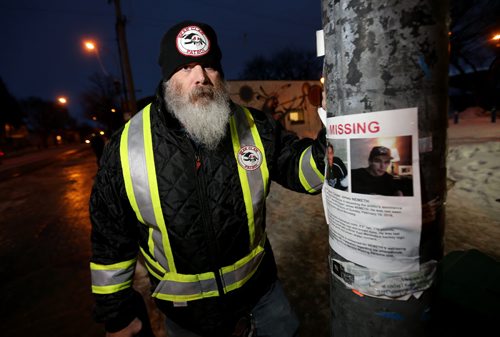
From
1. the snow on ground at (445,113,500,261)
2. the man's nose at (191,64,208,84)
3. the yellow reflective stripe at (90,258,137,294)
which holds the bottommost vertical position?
the snow on ground at (445,113,500,261)

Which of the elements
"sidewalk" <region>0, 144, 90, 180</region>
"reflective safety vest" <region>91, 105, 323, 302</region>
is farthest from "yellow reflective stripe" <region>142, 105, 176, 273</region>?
"sidewalk" <region>0, 144, 90, 180</region>

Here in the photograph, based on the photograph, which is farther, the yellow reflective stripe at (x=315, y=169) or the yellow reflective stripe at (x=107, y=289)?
the yellow reflective stripe at (x=107, y=289)

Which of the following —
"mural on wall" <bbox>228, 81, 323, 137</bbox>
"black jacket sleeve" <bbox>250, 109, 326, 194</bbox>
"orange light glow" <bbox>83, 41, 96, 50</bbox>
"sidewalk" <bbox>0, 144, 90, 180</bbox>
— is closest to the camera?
"black jacket sleeve" <bbox>250, 109, 326, 194</bbox>

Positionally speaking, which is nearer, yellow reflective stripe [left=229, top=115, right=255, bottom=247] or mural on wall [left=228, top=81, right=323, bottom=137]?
yellow reflective stripe [left=229, top=115, right=255, bottom=247]

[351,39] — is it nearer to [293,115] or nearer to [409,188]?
[409,188]

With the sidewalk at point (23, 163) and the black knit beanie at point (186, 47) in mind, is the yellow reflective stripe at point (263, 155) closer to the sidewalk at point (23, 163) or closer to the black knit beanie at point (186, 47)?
the black knit beanie at point (186, 47)

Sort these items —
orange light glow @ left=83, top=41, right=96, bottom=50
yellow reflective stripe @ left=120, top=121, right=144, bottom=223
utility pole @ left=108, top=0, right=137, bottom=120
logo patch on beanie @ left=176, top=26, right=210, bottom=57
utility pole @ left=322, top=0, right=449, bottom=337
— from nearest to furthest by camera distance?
utility pole @ left=322, top=0, right=449, bottom=337 < yellow reflective stripe @ left=120, top=121, right=144, bottom=223 < logo patch on beanie @ left=176, top=26, right=210, bottom=57 < utility pole @ left=108, top=0, right=137, bottom=120 < orange light glow @ left=83, top=41, right=96, bottom=50

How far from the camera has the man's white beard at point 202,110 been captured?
5.65ft

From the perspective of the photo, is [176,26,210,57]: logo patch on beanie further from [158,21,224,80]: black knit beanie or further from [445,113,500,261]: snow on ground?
[445,113,500,261]: snow on ground

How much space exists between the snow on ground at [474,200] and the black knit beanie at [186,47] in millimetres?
3986

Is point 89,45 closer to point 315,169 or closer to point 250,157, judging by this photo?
point 250,157

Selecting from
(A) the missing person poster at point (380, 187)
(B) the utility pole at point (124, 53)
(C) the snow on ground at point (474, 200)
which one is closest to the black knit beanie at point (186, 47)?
(A) the missing person poster at point (380, 187)

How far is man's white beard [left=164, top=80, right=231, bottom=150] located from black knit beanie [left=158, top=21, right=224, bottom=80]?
0.14 meters

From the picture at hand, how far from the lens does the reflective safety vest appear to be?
1.60 m
